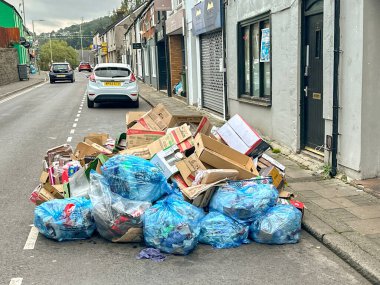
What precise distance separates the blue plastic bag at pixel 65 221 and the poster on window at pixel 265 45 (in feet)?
19.4

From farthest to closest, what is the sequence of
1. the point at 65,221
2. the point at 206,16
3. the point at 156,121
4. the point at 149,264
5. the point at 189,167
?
1. the point at 206,16
2. the point at 156,121
3. the point at 189,167
4. the point at 65,221
5. the point at 149,264

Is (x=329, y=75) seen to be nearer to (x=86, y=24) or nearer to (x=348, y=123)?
(x=348, y=123)

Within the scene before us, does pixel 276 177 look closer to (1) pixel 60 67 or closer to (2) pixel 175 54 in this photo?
(2) pixel 175 54

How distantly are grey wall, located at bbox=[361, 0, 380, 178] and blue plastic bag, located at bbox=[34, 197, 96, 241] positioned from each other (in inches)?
148

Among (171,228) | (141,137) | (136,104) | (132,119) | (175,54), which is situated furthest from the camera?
(175,54)

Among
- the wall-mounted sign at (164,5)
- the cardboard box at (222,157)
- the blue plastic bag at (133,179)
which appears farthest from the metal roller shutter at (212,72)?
the blue plastic bag at (133,179)

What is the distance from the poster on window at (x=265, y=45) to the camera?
9406mm

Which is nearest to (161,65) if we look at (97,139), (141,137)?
(97,139)

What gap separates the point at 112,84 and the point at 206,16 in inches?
209

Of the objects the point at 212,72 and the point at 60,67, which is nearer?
the point at 212,72

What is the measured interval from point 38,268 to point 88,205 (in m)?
0.93

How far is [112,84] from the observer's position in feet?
57.7

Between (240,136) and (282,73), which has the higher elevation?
(282,73)

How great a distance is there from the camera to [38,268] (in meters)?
4.15
